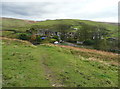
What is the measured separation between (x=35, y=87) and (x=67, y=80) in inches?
101

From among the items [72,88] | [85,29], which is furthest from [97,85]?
[85,29]

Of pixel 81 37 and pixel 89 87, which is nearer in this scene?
pixel 89 87

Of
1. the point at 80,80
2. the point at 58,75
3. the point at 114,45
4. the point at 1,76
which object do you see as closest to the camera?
the point at 1,76

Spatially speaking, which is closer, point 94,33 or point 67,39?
point 94,33

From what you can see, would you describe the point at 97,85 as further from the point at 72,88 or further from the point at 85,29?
the point at 85,29

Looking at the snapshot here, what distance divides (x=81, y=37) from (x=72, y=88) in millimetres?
44418

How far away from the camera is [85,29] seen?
47.7 meters

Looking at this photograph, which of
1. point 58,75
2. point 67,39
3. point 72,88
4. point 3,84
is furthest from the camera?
point 67,39

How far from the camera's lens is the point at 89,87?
7.07 metres

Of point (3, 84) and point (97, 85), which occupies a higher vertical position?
point (3, 84)

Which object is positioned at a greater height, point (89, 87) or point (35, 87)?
point (35, 87)

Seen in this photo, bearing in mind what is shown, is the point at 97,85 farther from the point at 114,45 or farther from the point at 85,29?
the point at 85,29

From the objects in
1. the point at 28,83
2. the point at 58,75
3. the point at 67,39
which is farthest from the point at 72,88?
the point at 67,39

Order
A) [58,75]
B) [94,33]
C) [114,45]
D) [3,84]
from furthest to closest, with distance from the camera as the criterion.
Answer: [94,33] → [114,45] → [58,75] → [3,84]
